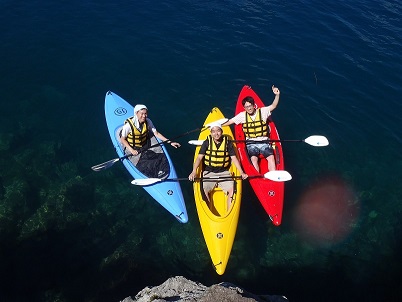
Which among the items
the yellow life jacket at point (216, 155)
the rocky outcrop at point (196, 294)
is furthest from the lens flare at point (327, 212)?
the rocky outcrop at point (196, 294)

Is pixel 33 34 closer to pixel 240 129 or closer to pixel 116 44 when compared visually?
pixel 116 44

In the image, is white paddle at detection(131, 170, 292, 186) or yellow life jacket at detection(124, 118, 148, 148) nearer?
white paddle at detection(131, 170, 292, 186)

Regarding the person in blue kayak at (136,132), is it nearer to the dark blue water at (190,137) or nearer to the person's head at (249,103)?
the dark blue water at (190,137)

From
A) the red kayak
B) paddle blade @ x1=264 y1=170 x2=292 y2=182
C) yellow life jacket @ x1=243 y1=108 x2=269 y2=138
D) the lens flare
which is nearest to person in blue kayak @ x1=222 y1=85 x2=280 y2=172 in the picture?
yellow life jacket @ x1=243 y1=108 x2=269 y2=138

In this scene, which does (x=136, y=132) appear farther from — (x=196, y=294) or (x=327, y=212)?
(x=327, y=212)

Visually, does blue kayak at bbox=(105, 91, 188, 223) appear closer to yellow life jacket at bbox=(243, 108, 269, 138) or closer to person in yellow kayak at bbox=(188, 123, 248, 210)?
person in yellow kayak at bbox=(188, 123, 248, 210)

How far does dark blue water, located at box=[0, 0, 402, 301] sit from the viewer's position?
25.0 ft

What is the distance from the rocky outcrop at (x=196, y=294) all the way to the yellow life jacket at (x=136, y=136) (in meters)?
3.68

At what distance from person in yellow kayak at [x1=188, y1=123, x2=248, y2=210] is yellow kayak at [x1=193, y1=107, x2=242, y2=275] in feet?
0.45

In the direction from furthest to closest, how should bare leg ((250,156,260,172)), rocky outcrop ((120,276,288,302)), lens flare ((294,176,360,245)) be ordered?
bare leg ((250,156,260,172))
lens flare ((294,176,360,245))
rocky outcrop ((120,276,288,302))

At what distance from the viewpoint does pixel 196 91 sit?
39.1 feet

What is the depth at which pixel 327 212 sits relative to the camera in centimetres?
870

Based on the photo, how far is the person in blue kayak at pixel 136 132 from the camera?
8.32 meters

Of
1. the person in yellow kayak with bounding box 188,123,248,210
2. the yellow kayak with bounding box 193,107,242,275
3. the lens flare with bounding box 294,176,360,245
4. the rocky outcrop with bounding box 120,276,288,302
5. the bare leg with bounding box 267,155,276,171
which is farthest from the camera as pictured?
the bare leg with bounding box 267,155,276,171
